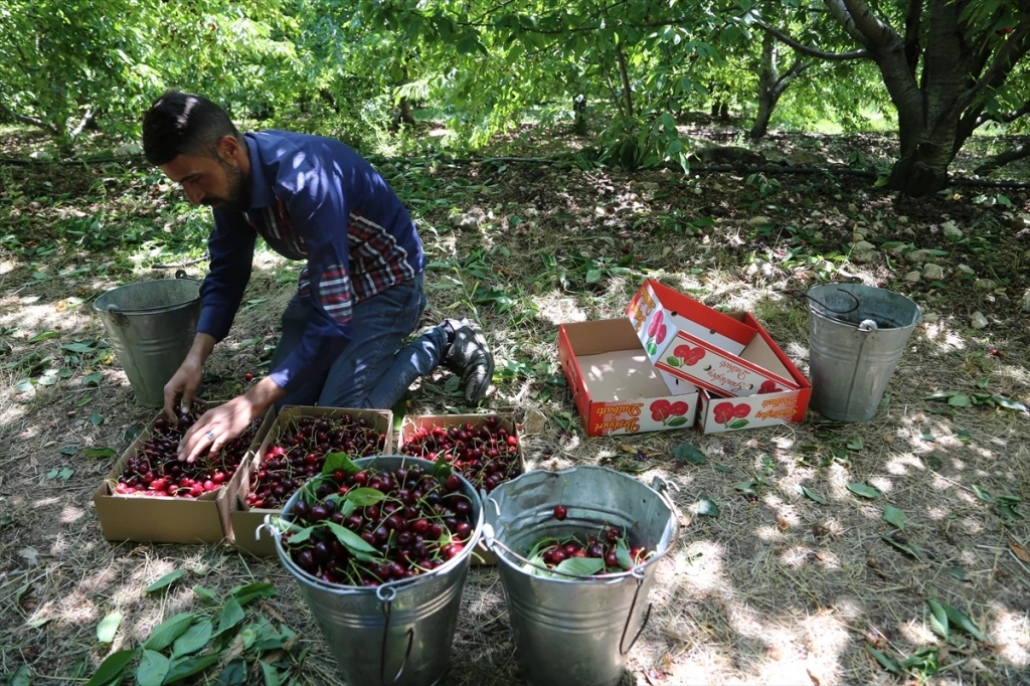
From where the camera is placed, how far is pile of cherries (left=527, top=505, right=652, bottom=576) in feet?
6.15

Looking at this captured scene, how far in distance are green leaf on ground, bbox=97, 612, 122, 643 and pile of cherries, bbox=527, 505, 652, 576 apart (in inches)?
57.0

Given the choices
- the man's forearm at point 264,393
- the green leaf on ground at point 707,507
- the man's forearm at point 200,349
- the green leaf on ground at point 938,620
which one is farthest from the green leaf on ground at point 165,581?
the green leaf on ground at point 938,620

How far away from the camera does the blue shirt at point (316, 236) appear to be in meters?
2.53

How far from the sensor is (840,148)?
783cm

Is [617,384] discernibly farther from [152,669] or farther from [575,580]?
[152,669]

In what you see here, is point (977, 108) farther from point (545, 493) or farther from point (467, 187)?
point (545, 493)

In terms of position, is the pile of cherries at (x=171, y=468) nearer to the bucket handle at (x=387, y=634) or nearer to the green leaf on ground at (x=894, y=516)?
the bucket handle at (x=387, y=634)

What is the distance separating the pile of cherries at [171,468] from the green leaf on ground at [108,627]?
45cm

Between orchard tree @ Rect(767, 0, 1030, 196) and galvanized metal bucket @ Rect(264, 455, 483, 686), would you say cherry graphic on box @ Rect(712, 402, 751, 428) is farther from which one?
orchard tree @ Rect(767, 0, 1030, 196)

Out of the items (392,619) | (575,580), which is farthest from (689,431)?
(392,619)

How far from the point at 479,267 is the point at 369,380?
1.86 meters

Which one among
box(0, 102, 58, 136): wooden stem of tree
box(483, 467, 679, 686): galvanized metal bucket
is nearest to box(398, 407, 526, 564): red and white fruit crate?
box(483, 467, 679, 686): galvanized metal bucket

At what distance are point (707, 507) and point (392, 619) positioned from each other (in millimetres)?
1555

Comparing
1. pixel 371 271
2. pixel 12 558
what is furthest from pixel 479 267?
pixel 12 558
